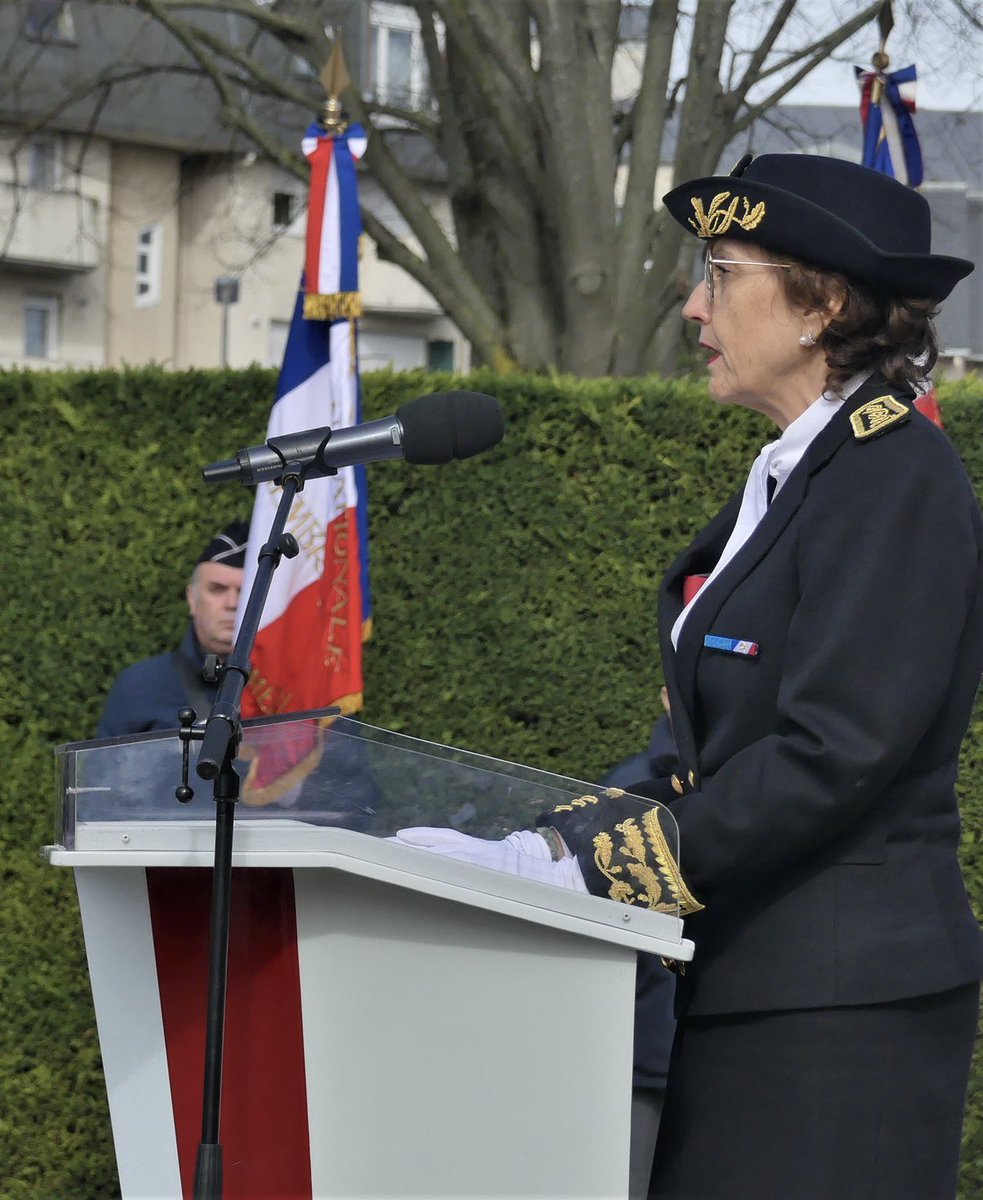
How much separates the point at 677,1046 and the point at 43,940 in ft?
10.5

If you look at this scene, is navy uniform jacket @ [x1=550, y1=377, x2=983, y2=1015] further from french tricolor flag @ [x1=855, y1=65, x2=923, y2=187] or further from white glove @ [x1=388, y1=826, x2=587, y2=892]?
french tricolor flag @ [x1=855, y1=65, x2=923, y2=187]

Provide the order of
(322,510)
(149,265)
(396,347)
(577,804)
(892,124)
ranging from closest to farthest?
(577,804), (322,510), (892,124), (149,265), (396,347)

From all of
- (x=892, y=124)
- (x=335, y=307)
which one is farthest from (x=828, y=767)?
(x=892, y=124)

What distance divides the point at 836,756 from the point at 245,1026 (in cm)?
81

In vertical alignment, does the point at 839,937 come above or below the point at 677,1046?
above

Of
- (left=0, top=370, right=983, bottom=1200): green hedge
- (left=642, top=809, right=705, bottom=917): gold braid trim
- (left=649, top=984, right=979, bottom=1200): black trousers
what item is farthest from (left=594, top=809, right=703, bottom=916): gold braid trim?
(left=0, top=370, right=983, bottom=1200): green hedge

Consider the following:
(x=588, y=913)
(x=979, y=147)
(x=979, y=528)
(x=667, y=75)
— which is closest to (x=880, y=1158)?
(x=588, y=913)

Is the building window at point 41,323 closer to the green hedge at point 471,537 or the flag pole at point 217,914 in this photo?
the green hedge at point 471,537

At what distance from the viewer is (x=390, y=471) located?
5062 millimetres

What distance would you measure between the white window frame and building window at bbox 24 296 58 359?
5.49ft

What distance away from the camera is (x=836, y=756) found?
6.17 feet

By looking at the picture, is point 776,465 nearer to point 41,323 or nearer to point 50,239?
point 50,239

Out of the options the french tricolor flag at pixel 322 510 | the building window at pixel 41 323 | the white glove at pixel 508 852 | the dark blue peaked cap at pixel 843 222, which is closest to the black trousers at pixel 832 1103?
the white glove at pixel 508 852

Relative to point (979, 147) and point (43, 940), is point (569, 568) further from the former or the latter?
point (979, 147)
